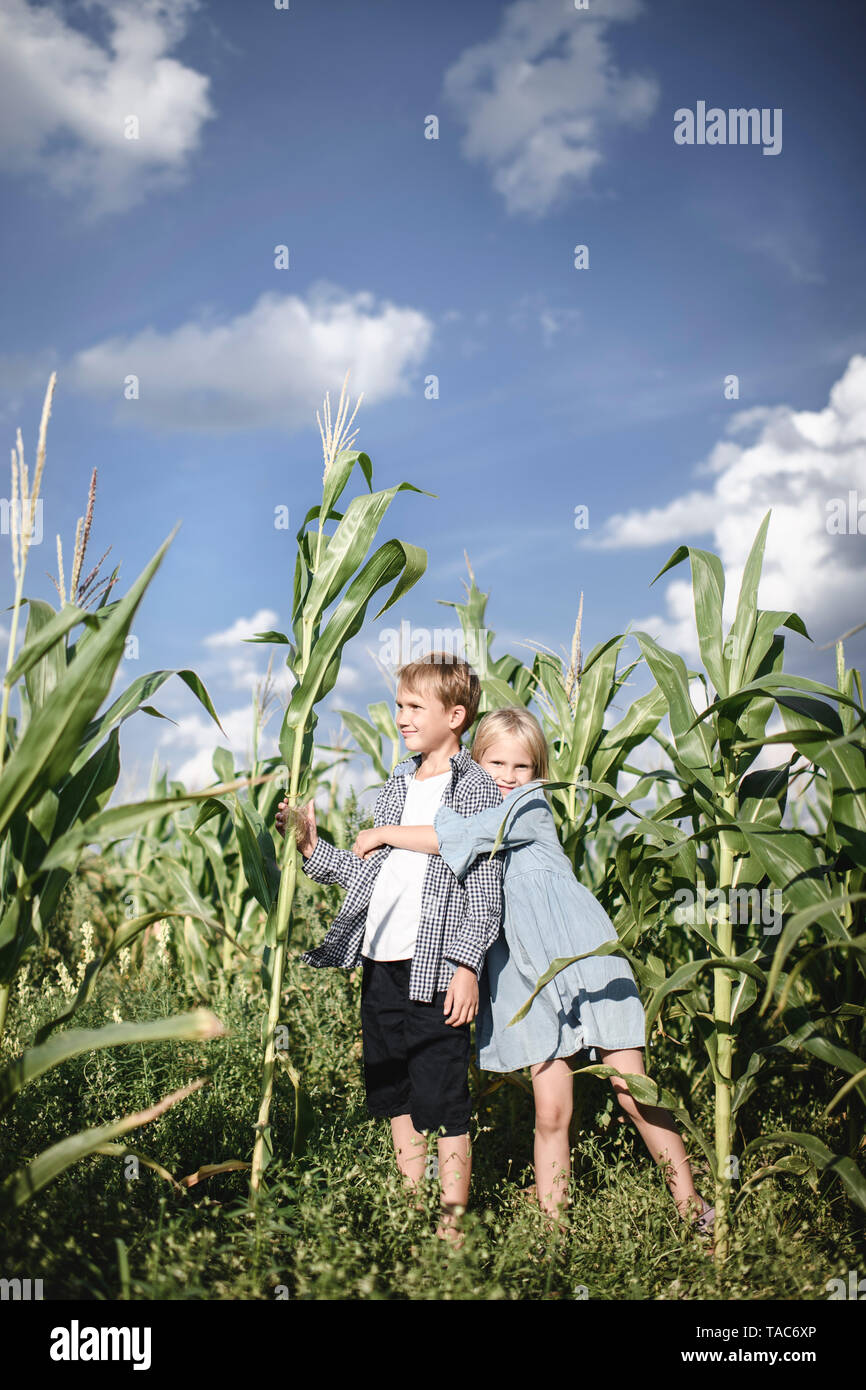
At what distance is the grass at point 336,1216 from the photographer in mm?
1714

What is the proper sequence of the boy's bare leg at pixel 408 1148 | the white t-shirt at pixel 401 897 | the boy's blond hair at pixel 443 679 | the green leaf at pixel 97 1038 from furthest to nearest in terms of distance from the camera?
the boy's blond hair at pixel 443 679 → the white t-shirt at pixel 401 897 → the boy's bare leg at pixel 408 1148 → the green leaf at pixel 97 1038

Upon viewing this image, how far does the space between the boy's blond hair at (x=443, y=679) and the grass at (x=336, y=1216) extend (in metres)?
1.38

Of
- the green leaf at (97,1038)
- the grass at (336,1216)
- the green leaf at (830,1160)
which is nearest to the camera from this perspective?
the green leaf at (97,1038)

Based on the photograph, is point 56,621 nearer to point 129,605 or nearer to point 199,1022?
point 129,605

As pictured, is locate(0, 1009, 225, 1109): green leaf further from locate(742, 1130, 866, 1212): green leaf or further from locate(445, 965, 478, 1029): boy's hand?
locate(742, 1130, 866, 1212): green leaf

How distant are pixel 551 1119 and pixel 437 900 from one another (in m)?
0.71

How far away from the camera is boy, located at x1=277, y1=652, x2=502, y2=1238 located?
2.38 meters

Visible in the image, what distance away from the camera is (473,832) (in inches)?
97.8

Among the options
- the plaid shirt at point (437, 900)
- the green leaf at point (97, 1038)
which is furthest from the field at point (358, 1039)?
the plaid shirt at point (437, 900)

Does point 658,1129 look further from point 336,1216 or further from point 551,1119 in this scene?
point 336,1216

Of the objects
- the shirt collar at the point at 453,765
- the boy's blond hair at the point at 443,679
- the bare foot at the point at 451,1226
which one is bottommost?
the bare foot at the point at 451,1226

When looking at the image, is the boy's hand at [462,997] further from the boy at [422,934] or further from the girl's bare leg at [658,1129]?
the girl's bare leg at [658,1129]

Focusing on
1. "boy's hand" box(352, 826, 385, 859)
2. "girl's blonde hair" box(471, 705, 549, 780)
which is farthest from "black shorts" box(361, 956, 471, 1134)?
"girl's blonde hair" box(471, 705, 549, 780)

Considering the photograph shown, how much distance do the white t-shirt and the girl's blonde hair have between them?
24cm
